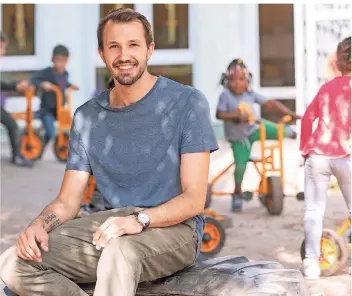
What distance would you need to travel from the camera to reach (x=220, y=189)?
31.0 ft

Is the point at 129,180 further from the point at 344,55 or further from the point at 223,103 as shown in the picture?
the point at 223,103

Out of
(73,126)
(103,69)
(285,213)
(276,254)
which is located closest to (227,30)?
(103,69)

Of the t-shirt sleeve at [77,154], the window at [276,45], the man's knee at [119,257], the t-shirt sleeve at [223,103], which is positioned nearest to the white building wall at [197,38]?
the window at [276,45]

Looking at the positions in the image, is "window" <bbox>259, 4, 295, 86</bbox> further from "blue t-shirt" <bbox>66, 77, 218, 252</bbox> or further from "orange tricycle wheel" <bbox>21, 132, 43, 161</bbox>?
"blue t-shirt" <bbox>66, 77, 218, 252</bbox>

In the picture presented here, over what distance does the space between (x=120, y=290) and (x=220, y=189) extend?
21.3 ft

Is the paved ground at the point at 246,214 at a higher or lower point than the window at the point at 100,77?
lower

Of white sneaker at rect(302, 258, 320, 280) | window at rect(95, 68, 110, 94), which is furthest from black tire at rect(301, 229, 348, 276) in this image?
window at rect(95, 68, 110, 94)

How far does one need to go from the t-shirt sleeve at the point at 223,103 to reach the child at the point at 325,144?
2825 millimetres

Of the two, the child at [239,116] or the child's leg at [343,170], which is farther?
the child at [239,116]

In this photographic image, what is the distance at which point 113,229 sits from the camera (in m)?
3.10

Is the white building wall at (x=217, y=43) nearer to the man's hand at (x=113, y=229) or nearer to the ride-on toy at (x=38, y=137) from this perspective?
the ride-on toy at (x=38, y=137)

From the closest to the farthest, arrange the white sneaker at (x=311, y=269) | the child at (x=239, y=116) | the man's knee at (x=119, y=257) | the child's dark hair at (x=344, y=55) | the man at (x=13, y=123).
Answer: the man's knee at (x=119, y=257), the child's dark hair at (x=344, y=55), the white sneaker at (x=311, y=269), the child at (x=239, y=116), the man at (x=13, y=123)

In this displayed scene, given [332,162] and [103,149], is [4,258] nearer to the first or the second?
[103,149]

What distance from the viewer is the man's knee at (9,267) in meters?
3.22
